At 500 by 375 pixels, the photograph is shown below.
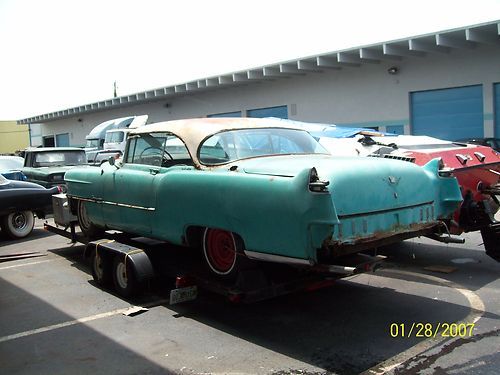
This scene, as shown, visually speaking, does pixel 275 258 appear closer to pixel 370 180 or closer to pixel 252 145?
pixel 370 180

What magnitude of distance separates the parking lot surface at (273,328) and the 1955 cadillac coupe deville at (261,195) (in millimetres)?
693

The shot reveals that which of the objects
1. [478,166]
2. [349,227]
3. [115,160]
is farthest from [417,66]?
[349,227]

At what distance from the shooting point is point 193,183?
4.89 metres

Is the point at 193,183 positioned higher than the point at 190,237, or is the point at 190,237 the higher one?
the point at 193,183

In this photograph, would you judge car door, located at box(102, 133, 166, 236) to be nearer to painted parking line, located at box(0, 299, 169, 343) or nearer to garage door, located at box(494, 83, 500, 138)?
painted parking line, located at box(0, 299, 169, 343)

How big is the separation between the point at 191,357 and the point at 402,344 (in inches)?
68.6

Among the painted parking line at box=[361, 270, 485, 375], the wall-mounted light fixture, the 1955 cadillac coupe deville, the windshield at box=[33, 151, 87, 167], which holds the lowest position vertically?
the painted parking line at box=[361, 270, 485, 375]

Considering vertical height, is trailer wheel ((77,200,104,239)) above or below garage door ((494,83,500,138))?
below

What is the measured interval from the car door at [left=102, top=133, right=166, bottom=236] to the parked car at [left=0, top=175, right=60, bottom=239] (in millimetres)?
4322

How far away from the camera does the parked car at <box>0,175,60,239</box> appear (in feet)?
32.6

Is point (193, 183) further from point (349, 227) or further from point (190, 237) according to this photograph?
point (349, 227)

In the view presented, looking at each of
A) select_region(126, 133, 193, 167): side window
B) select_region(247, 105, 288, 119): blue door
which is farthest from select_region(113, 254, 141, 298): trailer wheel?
select_region(247, 105, 288, 119): blue door

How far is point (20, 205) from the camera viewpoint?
10086 millimetres

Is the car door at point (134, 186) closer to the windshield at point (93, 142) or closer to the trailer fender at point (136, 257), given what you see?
the trailer fender at point (136, 257)
